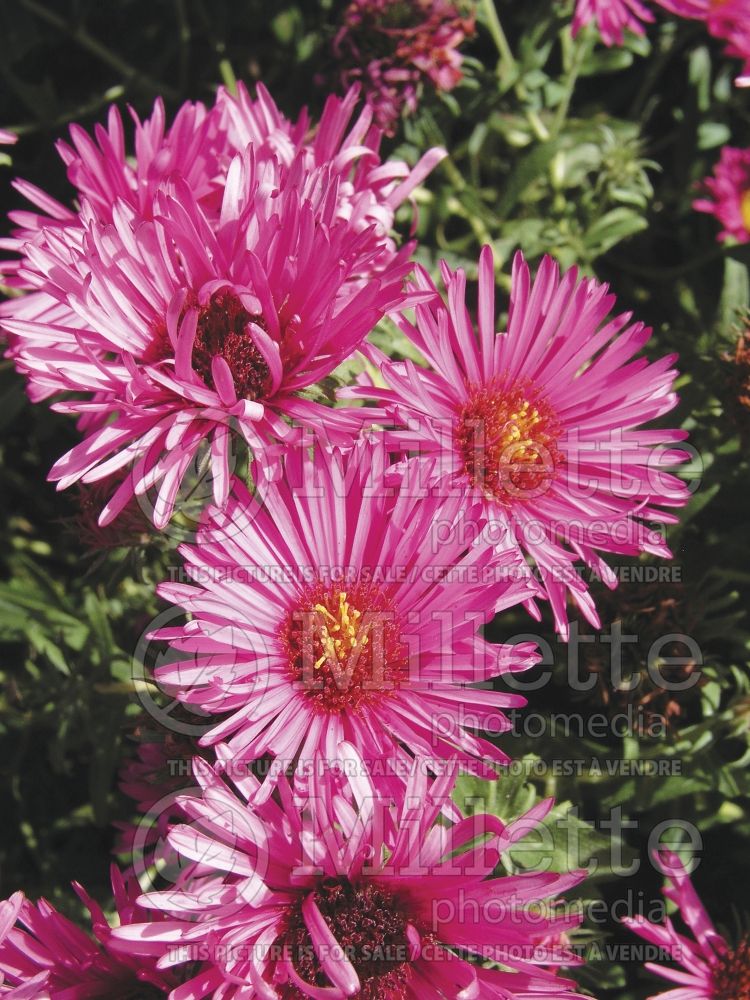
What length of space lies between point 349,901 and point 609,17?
1.53 meters

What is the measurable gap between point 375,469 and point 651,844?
76cm

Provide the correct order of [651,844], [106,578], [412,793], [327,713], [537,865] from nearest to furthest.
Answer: [412,793], [327,713], [537,865], [651,844], [106,578]

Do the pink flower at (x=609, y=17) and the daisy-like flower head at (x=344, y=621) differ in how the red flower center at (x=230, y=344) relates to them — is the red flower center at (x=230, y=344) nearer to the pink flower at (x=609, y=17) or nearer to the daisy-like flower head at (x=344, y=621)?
the daisy-like flower head at (x=344, y=621)

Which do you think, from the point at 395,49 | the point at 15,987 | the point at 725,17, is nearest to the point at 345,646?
the point at 15,987

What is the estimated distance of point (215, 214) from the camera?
1.20 metres

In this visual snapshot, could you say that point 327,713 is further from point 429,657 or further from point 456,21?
point 456,21

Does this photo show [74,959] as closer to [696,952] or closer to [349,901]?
[349,901]

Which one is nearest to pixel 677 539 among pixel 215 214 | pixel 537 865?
pixel 537 865

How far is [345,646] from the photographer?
1175mm

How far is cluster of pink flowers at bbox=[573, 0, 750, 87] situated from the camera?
5.56ft

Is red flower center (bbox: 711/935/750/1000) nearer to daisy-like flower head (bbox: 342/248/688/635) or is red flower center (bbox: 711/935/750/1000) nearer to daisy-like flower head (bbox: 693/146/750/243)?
daisy-like flower head (bbox: 342/248/688/635)

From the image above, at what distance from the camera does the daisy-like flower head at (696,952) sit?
126 centimetres

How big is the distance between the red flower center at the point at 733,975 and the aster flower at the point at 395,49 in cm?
132

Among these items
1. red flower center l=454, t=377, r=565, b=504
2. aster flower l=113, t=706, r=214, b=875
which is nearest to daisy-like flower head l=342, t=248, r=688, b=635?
red flower center l=454, t=377, r=565, b=504
